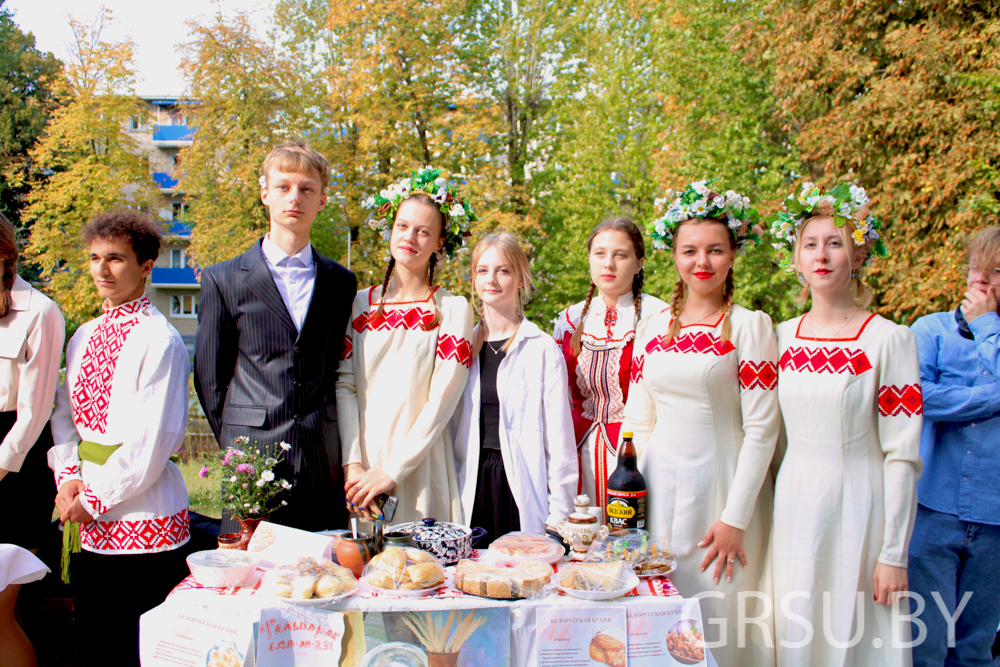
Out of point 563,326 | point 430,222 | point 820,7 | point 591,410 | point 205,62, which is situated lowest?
point 591,410

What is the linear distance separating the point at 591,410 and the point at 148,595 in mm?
2006

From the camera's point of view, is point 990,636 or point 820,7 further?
point 820,7

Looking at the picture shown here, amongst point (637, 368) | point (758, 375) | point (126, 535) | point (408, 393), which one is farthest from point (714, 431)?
point (126, 535)

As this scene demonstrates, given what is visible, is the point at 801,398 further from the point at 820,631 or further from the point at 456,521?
the point at 456,521

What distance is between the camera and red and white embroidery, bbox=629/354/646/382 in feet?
9.36

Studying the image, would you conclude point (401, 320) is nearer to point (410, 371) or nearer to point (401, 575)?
→ point (410, 371)

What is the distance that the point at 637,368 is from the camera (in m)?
2.88

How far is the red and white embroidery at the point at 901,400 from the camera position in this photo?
2.46 meters

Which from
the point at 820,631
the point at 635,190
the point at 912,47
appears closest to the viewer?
the point at 820,631

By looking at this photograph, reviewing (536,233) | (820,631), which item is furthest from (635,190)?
(820,631)

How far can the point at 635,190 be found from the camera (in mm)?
16125

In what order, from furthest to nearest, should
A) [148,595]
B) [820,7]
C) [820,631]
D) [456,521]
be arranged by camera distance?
[820,7]
[456,521]
[148,595]
[820,631]

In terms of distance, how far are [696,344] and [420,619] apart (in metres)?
1.45

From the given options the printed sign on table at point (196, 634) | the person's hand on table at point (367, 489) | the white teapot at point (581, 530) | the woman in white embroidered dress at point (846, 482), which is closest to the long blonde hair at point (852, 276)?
Result: the woman in white embroidered dress at point (846, 482)
